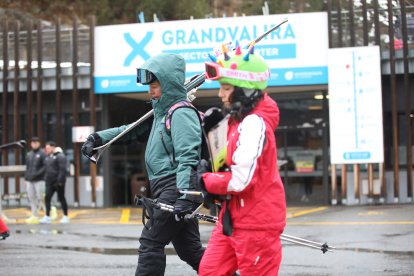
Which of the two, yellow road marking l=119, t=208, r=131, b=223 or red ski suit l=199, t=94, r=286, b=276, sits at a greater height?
red ski suit l=199, t=94, r=286, b=276

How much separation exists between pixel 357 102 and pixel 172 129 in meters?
13.1

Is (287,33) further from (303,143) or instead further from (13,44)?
(13,44)

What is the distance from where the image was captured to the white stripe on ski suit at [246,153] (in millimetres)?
4184

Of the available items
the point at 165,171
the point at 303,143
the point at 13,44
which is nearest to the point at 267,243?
the point at 165,171

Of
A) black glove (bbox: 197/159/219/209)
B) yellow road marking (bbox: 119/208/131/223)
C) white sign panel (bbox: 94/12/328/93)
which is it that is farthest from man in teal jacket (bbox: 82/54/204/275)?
white sign panel (bbox: 94/12/328/93)

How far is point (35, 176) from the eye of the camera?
15703 millimetres

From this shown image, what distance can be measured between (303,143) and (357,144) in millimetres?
2334

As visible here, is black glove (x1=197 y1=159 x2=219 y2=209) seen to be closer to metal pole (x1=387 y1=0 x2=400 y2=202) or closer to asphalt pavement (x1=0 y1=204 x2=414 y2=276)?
asphalt pavement (x1=0 y1=204 x2=414 y2=276)

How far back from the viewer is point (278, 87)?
18906 millimetres

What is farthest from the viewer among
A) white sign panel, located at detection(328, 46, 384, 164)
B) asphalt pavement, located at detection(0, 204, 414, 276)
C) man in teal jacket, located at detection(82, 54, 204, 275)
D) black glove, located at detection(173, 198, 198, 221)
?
white sign panel, located at detection(328, 46, 384, 164)

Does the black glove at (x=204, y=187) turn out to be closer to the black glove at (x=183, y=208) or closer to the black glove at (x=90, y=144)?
the black glove at (x=183, y=208)

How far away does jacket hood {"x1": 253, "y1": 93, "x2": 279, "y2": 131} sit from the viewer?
4375 millimetres

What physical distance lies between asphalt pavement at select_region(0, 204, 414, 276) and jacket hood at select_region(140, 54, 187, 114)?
9.67 feet

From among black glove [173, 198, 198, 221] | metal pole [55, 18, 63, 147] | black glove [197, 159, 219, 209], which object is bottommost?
black glove [173, 198, 198, 221]
